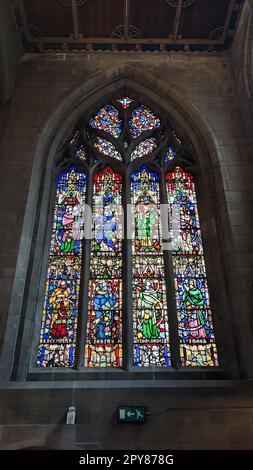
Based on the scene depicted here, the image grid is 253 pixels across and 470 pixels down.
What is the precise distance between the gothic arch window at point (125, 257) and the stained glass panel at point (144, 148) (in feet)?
0.07

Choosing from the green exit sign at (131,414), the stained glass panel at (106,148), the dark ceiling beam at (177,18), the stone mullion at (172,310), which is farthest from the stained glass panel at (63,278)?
the dark ceiling beam at (177,18)

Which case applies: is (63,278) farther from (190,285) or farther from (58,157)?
(58,157)

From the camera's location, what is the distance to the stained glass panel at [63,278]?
19.3 feet

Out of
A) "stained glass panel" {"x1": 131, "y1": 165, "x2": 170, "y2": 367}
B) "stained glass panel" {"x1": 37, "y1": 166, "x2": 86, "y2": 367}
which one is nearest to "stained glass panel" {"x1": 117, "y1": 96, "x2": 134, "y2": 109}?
"stained glass panel" {"x1": 131, "y1": 165, "x2": 170, "y2": 367}

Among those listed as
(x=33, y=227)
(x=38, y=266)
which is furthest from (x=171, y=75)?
(x=38, y=266)

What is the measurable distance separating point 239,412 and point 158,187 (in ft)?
14.1

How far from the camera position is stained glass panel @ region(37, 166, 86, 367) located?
19.3ft

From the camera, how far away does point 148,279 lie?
21.5 feet

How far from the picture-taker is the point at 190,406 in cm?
504

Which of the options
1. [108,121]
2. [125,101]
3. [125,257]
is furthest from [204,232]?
[125,101]

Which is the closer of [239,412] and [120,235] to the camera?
[239,412]

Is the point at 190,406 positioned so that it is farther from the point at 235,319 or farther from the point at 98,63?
the point at 98,63

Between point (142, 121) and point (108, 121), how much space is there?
2.48 feet

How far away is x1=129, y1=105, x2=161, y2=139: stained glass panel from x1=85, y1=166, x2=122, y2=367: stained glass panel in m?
1.20
